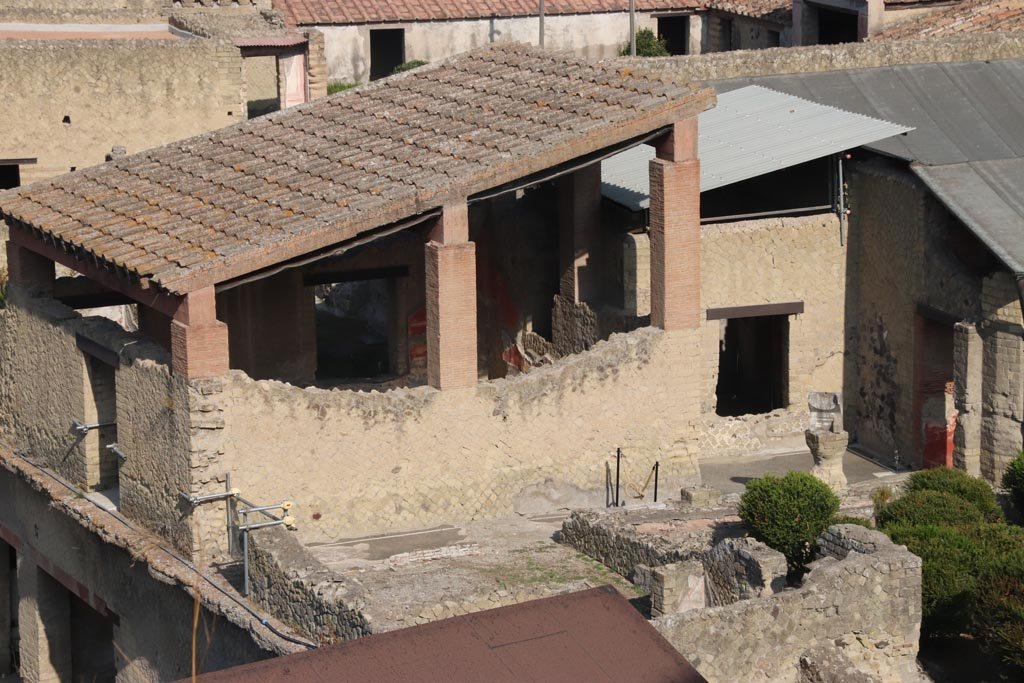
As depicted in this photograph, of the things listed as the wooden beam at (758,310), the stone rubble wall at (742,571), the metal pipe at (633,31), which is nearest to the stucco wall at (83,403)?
the stone rubble wall at (742,571)

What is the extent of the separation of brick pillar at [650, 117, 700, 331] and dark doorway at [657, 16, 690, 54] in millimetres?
22534

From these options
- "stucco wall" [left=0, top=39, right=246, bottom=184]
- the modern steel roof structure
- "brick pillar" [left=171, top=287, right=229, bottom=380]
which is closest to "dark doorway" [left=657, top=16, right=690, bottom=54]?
the modern steel roof structure

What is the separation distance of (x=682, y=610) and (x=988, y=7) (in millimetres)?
18172

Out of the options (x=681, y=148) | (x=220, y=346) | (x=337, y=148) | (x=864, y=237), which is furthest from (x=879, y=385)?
(x=220, y=346)

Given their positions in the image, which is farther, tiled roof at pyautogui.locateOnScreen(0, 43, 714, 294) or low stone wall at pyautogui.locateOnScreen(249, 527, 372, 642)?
tiled roof at pyautogui.locateOnScreen(0, 43, 714, 294)

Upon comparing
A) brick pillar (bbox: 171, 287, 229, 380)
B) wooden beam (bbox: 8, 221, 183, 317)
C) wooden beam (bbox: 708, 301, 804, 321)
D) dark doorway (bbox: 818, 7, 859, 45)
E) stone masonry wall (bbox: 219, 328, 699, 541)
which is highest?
dark doorway (bbox: 818, 7, 859, 45)

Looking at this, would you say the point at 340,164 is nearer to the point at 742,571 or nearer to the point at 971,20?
the point at 742,571

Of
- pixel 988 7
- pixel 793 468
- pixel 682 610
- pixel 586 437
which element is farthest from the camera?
pixel 988 7

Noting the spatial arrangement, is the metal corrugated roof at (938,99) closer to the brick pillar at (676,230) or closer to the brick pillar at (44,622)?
the brick pillar at (676,230)

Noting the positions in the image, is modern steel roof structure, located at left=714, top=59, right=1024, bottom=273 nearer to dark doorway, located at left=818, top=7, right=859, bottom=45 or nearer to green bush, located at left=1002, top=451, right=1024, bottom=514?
green bush, located at left=1002, top=451, right=1024, bottom=514

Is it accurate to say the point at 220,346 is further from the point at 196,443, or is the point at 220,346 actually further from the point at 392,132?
the point at 392,132

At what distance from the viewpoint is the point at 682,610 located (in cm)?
2086

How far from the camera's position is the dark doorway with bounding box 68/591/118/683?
27406 mm

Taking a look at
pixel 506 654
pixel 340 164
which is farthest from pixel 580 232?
pixel 506 654
